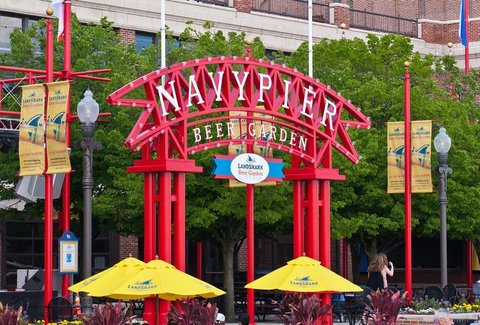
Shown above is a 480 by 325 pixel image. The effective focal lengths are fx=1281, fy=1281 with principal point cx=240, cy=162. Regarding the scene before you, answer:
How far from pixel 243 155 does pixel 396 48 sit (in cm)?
1903

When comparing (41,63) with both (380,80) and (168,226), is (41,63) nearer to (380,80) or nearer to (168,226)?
(380,80)

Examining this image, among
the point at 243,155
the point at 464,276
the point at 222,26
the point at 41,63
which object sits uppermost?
the point at 222,26

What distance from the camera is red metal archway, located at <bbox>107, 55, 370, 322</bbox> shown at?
82.3 ft

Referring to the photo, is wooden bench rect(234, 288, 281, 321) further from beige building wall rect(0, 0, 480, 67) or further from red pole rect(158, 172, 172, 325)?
beige building wall rect(0, 0, 480, 67)

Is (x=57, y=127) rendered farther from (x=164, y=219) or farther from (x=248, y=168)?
(x=248, y=168)

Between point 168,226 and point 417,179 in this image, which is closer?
point 168,226

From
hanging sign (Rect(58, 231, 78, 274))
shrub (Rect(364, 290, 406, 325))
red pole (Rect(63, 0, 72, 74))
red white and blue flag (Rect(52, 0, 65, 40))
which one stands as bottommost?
shrub (Rect(364, 290, 406, 325))

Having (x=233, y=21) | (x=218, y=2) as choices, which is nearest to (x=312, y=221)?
(x=233, y=21)

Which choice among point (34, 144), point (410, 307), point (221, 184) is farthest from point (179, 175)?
point (221, 184)

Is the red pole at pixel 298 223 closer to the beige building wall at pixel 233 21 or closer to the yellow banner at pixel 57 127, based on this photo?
the yellow banner at pixel 57 127

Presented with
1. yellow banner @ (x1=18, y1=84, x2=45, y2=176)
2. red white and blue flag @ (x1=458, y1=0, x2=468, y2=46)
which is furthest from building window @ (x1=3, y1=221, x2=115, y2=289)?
red white and blue flag @ (x1=458, y1=0, x2=468, y2=46)

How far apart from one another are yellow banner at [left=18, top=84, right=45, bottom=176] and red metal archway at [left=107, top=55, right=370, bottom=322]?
2.13 meters

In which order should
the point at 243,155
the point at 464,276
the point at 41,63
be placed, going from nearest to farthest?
the point at 243,155, the point at 41,63, the point at 464,276

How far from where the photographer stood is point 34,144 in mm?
26578
